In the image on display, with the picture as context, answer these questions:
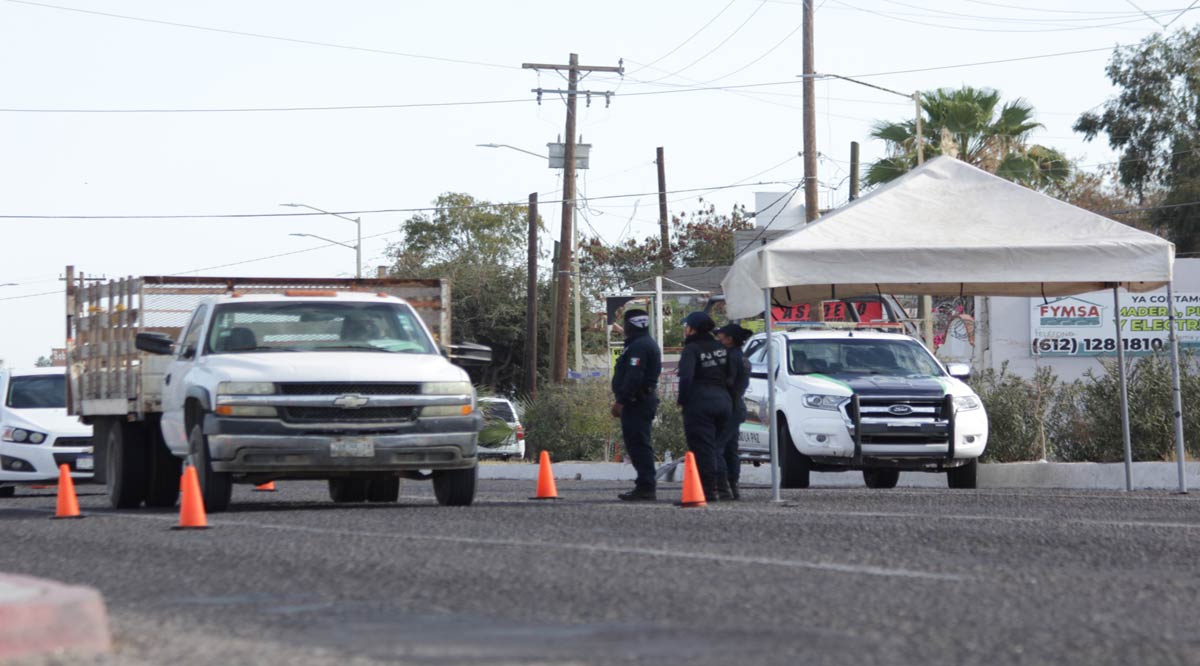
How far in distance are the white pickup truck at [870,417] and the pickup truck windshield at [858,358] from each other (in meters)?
0.01

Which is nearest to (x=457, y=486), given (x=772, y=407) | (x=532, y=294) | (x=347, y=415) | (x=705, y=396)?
(x=347, y=415)

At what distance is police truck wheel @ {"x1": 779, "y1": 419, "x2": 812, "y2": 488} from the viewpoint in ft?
59.5

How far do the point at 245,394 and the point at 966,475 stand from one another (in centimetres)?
842

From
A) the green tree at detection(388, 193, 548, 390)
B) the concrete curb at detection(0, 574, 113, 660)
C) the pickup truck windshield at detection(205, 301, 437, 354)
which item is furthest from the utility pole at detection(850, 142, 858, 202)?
the concrete curb at detection(0, 574, 113, 660)

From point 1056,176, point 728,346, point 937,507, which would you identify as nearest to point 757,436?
point 728,346

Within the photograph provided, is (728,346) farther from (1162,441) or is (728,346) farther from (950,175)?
(1162,441)

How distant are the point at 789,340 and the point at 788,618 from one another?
12365mm

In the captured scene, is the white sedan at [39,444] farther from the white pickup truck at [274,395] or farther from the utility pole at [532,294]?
the utility pole at [532,294]

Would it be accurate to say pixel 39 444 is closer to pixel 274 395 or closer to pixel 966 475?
pixel 274 395

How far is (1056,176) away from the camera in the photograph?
43.5 meters

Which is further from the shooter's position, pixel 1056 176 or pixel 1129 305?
pixel 1056 176

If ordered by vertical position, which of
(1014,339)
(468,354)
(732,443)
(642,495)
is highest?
(1014,339)

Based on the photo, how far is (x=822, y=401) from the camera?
58.9ft

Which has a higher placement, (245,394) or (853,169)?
(853,169)
